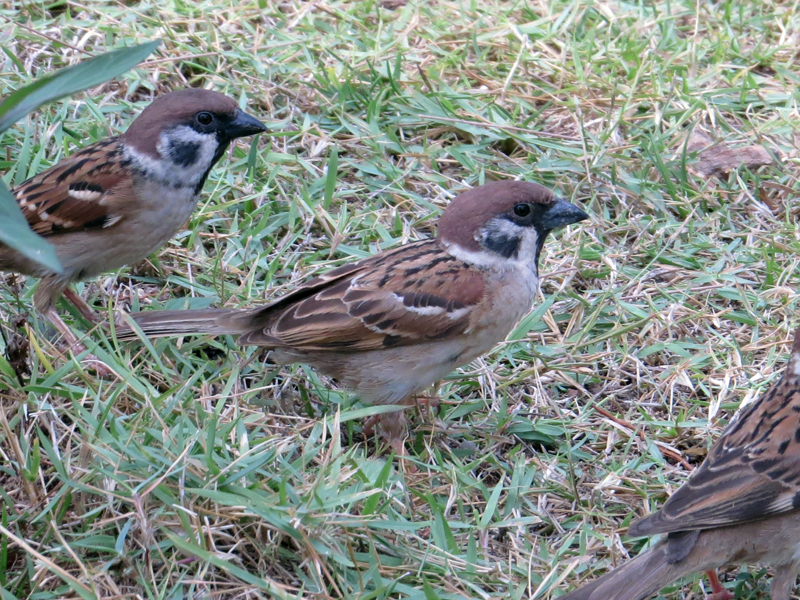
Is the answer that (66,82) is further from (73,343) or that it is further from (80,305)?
(80,305)

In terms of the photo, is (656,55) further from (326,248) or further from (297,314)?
(297,314)

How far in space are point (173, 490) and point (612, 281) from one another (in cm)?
275

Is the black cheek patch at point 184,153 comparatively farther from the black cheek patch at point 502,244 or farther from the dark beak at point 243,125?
the black cheek patch at point 502,244

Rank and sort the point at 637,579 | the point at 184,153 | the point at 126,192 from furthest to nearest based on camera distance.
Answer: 1. the point at 184,153
2. the point at 126,192
3. the point at 637,579

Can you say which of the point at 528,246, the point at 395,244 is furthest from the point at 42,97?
the point at 395,244

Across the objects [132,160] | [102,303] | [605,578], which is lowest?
[102,303]


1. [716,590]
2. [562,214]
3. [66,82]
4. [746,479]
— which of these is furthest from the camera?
[562,214]

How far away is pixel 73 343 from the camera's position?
4.36 m

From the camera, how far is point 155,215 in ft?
15.2

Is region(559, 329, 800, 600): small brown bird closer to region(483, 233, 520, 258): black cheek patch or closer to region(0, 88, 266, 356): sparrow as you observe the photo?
region(483, 233, 520, 258): black cheek patch

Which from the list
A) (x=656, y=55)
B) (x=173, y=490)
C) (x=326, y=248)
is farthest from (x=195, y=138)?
(x=656, y=55)

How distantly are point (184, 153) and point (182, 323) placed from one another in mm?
886

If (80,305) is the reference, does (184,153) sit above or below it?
above

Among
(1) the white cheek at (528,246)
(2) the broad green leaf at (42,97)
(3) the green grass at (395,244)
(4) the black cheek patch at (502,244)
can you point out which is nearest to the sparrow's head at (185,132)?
(3) the green grass at (395,244)
